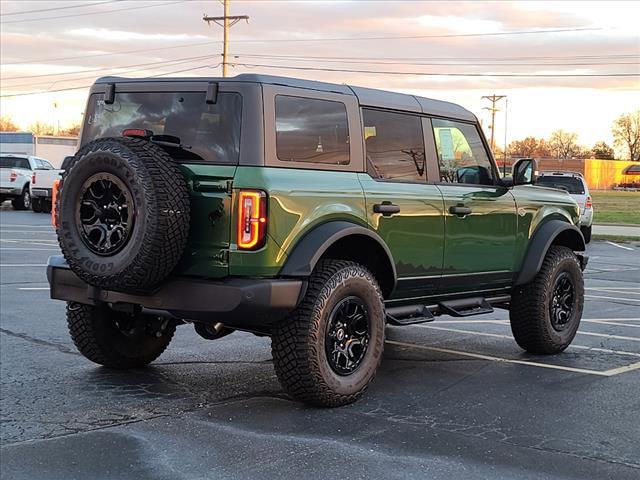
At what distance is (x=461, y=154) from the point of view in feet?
23.3

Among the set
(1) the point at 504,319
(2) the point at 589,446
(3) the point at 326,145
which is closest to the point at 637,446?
(2) the point at 589,446

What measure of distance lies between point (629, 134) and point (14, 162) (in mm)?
110429

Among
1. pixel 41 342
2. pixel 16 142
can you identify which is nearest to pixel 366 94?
pixel 41 342

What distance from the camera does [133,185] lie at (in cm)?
502

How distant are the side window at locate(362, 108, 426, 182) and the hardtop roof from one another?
0.08 m

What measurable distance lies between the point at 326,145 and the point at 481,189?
6.06ft

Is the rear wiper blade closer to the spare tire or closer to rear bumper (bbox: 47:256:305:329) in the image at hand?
the spare tire

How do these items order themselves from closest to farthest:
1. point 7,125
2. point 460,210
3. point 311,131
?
point 311,131 < point 460,210 < point 7,125

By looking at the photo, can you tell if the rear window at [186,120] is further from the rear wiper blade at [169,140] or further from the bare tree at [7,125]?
the bare tree at [7,125]

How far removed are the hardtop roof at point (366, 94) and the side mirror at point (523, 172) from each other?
55 centimetres

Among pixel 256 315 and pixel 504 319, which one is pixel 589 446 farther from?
pixel 504 319

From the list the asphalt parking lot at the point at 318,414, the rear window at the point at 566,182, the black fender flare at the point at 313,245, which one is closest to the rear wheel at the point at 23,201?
the rear window at the point at 566,182

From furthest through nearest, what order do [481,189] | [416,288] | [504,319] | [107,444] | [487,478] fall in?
1. [504,319]
2. [481,189]
3. [416,288]
4. [107,444]
5. [487,478]

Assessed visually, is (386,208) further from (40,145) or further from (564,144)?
(564,144)
